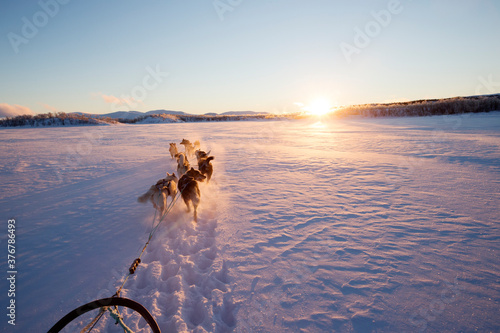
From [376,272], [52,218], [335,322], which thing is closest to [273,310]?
[335,322]

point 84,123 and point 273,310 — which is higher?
point 84,123

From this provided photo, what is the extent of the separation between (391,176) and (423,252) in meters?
3.56

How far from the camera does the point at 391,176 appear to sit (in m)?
5.82

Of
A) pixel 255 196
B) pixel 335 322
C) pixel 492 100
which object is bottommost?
pixel 335 322

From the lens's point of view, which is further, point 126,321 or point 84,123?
point 84,123

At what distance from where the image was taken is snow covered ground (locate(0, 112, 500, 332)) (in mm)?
2074

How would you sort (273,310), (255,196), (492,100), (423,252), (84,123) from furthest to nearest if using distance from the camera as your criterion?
(84,123) < (492,100) < (255,196) < (423,252) < (273,310)

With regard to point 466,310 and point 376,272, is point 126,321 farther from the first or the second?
point 466,310

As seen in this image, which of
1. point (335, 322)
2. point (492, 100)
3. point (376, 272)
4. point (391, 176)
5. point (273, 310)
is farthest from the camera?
point (492, 100)

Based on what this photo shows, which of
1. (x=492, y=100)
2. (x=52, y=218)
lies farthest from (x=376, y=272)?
(x=492, y=100)

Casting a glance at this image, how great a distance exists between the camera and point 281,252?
301 cm

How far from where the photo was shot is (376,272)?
8.26ft

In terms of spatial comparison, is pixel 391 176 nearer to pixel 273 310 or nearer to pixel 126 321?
pixel 273 310

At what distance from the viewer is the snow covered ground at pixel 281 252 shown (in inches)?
81.7
